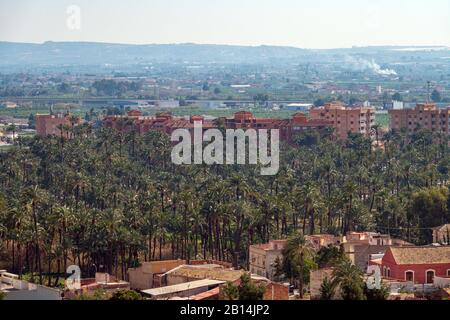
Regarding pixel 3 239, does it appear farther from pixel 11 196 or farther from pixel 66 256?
pixel 11 196

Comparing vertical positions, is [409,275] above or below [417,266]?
below

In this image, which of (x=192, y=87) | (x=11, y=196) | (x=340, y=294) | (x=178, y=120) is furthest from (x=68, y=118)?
(x=192, y=87)

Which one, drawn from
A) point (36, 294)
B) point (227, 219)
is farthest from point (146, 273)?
point (227, 219)

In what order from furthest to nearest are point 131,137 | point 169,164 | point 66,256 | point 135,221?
point 131,137, point 169,164, point 135,221, point 66,256

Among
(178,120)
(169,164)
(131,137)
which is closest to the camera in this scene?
(169,164)

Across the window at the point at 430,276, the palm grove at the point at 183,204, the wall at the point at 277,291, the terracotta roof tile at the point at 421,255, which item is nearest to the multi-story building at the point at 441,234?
the palm grove at the point at 183,204

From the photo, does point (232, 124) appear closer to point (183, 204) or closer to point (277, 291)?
point (183, 204)
